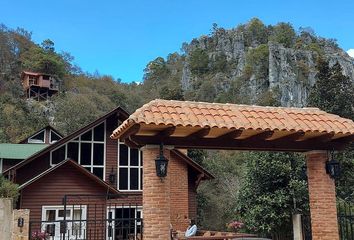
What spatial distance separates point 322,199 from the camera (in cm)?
665

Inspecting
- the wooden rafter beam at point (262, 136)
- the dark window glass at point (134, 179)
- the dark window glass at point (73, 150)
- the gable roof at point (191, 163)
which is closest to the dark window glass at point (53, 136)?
the dark window glass at point (73, 150)

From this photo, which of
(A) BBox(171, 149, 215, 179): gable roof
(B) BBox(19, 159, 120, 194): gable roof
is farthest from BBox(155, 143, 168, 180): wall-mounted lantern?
(A) BBox(171, 149, 215, 179): gable roof

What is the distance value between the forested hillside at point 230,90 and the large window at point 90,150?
5907mm

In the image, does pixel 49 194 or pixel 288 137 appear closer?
pixel 288 137

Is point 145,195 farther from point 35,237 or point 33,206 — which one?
point 33,206

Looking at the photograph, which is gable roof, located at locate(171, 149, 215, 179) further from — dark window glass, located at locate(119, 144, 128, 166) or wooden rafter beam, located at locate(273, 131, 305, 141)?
wooden rafter beam, located at locate(273, 131, 305, 141)

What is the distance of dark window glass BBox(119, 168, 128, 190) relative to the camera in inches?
669

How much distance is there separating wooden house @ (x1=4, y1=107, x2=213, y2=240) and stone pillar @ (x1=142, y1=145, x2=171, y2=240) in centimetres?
634

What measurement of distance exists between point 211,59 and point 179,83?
7.62 m

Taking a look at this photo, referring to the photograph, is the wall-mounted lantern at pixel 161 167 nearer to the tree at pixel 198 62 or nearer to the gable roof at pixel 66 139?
the gable roof at pixel 66 139

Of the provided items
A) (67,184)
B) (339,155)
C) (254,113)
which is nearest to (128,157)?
(67,184)

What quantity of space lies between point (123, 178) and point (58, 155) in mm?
2860

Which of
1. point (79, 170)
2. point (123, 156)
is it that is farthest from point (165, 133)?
point (123, 156)

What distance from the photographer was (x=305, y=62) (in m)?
57.2
